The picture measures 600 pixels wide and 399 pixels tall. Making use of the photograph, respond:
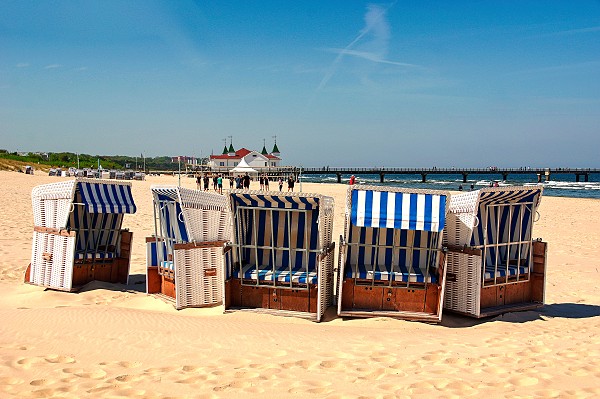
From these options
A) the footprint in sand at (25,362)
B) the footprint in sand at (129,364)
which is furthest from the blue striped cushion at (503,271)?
the footprint in sand at (25,362)

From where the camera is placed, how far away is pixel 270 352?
5391 millimetres

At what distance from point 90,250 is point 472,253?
6357mm

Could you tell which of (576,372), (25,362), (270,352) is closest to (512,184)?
(576,372)

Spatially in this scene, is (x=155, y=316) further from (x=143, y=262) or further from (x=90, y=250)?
(x=143, y=262)

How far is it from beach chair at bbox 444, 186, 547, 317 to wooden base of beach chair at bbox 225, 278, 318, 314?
6.71 ft

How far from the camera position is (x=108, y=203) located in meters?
8.26

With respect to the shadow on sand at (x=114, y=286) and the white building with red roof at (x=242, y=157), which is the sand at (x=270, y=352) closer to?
the shadow on sand at (x=114, y=286)

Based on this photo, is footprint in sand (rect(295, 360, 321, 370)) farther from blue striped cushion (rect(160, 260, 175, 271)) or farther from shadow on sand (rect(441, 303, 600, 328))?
blue striped cushion (rect(160, 260, 175, 271))

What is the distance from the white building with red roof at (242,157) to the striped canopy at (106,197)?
77.5 m

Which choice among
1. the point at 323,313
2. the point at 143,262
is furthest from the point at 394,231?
the point at 143,262

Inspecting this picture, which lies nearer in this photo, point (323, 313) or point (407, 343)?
point (407, 343)

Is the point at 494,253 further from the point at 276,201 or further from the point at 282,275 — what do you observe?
the point at 276,201

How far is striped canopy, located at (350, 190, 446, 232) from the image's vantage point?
653 cm

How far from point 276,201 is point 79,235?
3.91 meters
